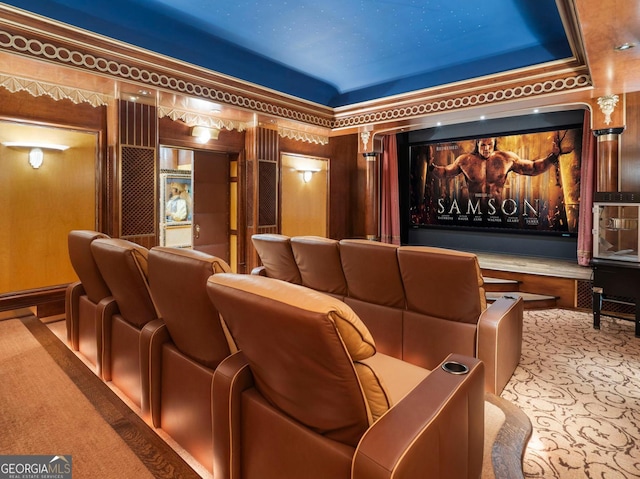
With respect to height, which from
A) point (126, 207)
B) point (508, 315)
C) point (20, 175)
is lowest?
point (508, 315)

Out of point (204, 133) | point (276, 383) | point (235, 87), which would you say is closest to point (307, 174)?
point (204, 133)

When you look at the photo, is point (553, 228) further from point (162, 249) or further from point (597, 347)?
point (162, 249)

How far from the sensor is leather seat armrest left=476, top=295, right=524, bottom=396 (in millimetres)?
2178

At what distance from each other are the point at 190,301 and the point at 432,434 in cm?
96

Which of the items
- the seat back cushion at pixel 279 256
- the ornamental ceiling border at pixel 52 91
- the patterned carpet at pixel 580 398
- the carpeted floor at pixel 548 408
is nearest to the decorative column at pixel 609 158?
the patterned carpet at pixel 580 398

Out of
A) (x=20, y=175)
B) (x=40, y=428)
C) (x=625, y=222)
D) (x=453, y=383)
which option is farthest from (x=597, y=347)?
(x=20, y=175)

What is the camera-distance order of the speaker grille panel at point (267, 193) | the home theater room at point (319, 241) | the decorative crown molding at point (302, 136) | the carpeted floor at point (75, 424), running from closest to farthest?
the home theater room at point (319, 241) → the carpeted floor at point (75, 424) → the speaker grille panel at point (267, 193) → the decorative crown molding at point (302, 136)

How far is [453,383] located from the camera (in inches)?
49.8

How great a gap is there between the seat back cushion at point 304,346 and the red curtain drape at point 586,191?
526 centimetres

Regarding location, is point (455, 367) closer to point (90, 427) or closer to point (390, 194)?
point (90, 427)

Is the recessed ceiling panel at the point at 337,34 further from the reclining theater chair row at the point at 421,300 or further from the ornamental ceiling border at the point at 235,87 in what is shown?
the reclining theater chair row at the point at 421,300

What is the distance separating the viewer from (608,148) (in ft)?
13.8

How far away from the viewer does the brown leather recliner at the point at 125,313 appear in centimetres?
184

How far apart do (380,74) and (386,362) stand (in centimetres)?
464
